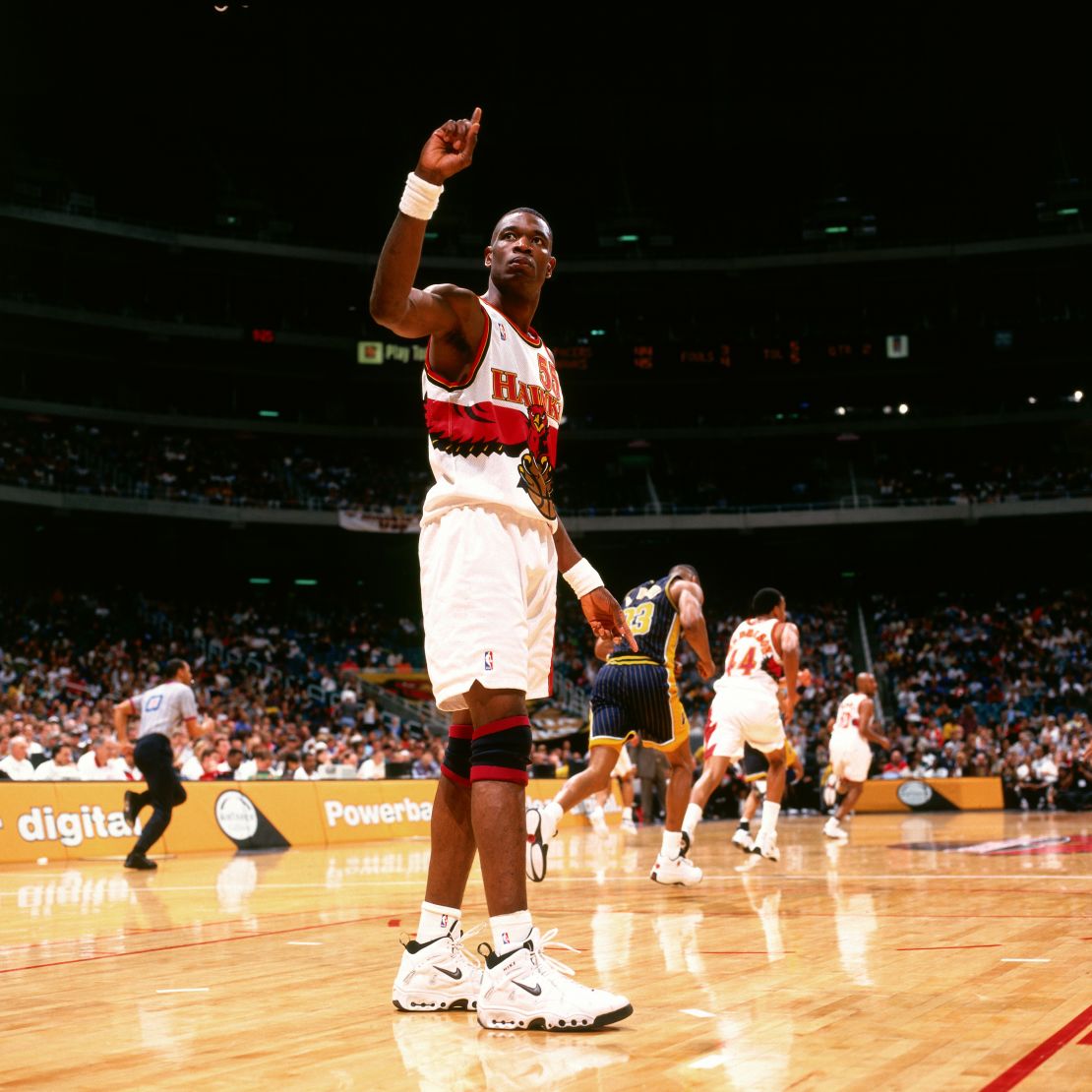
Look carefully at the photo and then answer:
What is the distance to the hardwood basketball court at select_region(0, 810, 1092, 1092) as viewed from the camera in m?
2.94

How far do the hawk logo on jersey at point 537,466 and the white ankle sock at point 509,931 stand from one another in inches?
49.3

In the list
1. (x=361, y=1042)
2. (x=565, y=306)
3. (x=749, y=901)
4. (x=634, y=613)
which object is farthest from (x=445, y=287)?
(x=565, y=306)

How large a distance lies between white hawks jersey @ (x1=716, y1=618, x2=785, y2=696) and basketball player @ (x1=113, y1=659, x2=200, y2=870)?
16.2 feet

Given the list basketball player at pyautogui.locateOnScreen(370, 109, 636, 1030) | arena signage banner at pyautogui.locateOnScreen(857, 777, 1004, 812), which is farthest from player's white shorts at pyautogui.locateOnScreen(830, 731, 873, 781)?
basketball player at pyautogui.locateOnScreen(370, 109, 636, 1030)

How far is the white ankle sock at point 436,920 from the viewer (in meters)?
4.09

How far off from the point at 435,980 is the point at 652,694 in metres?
5.44

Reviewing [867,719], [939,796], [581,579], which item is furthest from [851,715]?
[581,579]

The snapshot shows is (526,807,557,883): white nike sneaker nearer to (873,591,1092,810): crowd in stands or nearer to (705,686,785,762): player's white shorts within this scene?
(705,686,785,762): player's white shorts

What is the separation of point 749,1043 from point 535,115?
42600 millimetres

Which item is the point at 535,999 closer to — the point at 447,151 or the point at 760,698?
the point at 447,151

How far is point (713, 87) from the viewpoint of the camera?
42062 millimetres

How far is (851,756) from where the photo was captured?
692 inches

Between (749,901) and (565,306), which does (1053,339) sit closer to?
(565,306)

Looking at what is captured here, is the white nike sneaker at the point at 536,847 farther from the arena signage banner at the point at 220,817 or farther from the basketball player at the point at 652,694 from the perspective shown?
the arena signage banner at the point at 220,817
